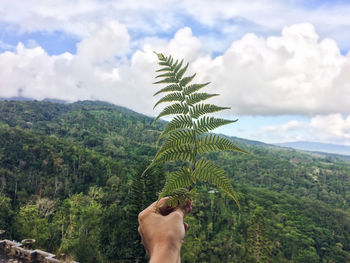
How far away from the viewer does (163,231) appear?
4.22 ft

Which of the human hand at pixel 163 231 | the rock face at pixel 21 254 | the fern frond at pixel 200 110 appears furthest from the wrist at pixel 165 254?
the rock face at pixel 21 254

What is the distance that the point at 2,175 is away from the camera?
2260 inches

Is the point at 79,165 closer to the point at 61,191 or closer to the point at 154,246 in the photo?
the point at 61,191

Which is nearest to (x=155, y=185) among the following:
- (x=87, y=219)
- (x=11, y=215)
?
(x=87, y=219)

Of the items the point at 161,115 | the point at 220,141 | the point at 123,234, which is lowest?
the point at 123,234

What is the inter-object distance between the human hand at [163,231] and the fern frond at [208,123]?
1.62ft

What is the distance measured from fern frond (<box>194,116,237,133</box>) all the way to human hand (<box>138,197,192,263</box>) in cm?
49

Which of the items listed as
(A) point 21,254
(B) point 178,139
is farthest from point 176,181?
(A) point 21,254

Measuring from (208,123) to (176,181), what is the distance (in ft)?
1.43

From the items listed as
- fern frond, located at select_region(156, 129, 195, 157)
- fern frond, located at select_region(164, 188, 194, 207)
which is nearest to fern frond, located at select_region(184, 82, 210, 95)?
fern frond, located at select_region(156, 129, 195, 157)

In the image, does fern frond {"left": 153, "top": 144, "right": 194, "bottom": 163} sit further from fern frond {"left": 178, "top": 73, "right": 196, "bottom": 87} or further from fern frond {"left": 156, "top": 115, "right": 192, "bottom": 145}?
fern frond {"left": 178, "top": 73, "right": 196, "bottom": 87}

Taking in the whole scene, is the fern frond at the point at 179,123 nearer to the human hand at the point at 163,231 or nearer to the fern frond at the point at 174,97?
the fern frond at the point at 174,97

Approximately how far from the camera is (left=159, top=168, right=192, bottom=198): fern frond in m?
1.24

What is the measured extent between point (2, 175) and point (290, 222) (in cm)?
7726
